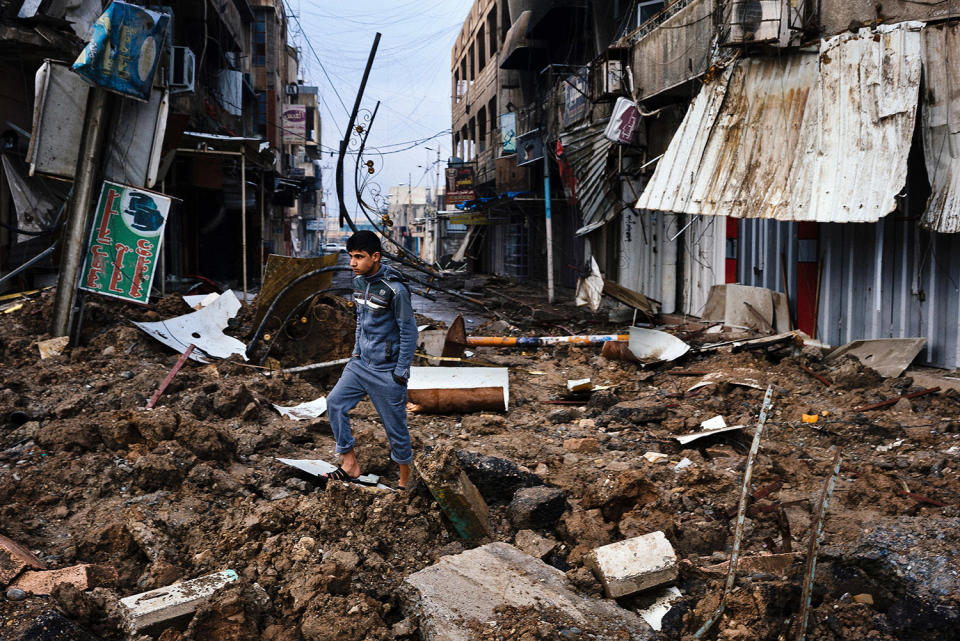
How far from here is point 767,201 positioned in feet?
26.2

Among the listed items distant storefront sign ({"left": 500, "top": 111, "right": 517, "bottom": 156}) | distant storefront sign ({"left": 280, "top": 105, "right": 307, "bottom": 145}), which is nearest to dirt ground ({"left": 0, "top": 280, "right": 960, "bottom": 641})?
distant storefront sign ({"left": 500, "top": 111, "right": 517, "bottom": 156})

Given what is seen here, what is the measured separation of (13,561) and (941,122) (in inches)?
322

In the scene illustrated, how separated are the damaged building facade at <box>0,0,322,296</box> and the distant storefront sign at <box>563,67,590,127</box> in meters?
7.01

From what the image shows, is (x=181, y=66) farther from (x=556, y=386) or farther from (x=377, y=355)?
(x=377, y=355)

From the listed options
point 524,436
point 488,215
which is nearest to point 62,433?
point 524,436

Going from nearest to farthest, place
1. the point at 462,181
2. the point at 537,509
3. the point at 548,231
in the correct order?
the point at 537,509 → the point at 548,231 → the point at 462,181

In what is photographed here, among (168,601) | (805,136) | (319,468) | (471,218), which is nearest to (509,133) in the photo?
(471,218)

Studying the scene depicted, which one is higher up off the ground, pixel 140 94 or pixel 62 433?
pixel 140 94

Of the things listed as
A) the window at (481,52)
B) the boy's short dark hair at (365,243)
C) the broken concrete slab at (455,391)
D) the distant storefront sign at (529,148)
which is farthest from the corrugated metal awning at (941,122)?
the window at (481,52)

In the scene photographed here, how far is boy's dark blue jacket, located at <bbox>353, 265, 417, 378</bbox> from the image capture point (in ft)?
15.1

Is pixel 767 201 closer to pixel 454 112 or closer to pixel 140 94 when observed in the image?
pixel 140 94

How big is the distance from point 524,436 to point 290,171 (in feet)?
118

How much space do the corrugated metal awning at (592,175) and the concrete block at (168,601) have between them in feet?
41.3

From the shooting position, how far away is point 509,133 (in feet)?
82.9
